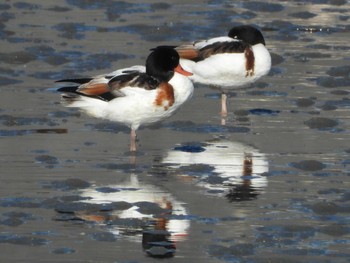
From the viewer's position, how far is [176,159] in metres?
14.4

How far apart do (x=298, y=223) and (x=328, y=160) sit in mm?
2456

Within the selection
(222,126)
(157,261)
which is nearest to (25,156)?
(222,126)

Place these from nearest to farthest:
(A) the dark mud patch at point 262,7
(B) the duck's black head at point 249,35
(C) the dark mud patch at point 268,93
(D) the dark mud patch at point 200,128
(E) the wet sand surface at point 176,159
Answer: (E) the wet sand surface at point 176,159, (D) the dark mud patch at point 200,128, (B) the duck's black head at point 249,35, (C) the dark mud patch at point 268,93, (A) the dark mud patch at point 262,7

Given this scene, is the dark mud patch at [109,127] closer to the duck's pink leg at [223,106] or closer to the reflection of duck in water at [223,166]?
the reflection of duck in water at [223,166]

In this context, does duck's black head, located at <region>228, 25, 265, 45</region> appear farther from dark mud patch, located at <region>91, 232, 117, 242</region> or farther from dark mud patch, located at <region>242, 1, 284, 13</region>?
dark mud patch, located at <region>91, 232, 117, 242</region>

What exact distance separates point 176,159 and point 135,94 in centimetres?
90

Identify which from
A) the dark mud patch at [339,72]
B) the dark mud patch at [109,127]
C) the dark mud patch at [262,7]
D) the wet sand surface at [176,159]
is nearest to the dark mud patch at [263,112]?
the wet sand surface at [176,159]

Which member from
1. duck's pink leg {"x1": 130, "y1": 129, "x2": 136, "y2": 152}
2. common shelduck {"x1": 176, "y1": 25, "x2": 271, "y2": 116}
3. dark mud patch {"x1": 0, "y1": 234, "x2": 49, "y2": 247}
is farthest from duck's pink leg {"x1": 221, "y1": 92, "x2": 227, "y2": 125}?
dark mud patch {"x1": 0, "y1": 234, "x2": 49, "y2": 247}

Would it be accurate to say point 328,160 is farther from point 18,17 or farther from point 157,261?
point 18,17

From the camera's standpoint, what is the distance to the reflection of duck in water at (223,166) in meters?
13.3

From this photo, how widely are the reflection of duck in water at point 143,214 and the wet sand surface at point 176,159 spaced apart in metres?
0.02

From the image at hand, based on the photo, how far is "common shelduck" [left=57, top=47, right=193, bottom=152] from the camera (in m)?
14.7

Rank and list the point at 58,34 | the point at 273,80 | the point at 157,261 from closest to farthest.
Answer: the point at 157,261 < the point at 273,80 < the point at 58,34

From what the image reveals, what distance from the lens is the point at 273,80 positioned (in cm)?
1878
